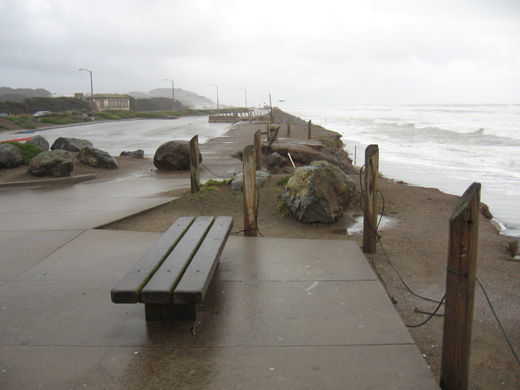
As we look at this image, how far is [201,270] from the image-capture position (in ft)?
12.3

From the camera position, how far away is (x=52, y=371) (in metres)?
3.05

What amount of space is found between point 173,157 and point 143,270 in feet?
35.9

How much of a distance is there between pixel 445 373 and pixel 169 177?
1104cm

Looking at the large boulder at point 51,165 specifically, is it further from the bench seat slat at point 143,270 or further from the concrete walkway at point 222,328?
the bench seat slat at point 143,270

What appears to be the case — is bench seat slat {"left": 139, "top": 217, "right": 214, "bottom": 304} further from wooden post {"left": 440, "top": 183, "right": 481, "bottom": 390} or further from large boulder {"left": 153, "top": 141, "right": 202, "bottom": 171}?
large boulder {"left": 153, "top": 141, "right": 202, "bottom": 171}

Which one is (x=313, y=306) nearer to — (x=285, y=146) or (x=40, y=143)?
(x=40, y=143)

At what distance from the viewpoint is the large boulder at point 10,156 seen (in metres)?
13.1

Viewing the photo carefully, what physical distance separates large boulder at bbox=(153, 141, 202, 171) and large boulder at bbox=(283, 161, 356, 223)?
6.67m

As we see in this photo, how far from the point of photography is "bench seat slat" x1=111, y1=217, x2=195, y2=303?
3.34 meters

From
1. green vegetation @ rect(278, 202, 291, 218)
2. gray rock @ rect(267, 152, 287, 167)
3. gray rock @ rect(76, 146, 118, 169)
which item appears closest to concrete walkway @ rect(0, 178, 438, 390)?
green vegetation @ rect(278, 202, 291, 218)

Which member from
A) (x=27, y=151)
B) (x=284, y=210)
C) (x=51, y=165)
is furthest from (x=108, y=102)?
(x=284, y=210)

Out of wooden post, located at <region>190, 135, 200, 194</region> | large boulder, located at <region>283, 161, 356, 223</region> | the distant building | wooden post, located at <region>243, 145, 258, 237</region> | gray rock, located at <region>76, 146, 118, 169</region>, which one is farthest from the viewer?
the distant building

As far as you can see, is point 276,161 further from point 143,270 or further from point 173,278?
point 173,278

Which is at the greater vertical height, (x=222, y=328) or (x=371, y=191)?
(x=371, y=191)
